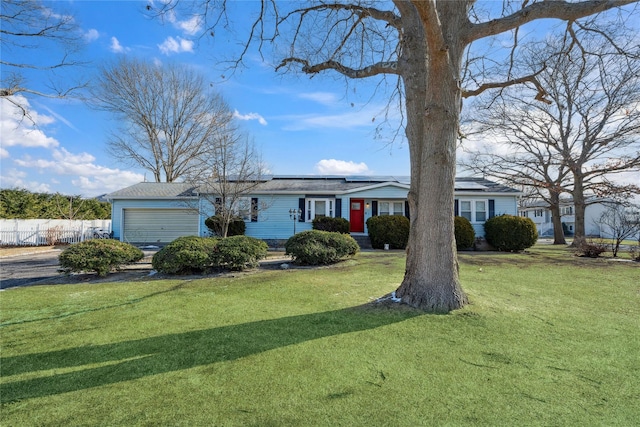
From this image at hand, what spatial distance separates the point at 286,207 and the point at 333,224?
10.2 feet

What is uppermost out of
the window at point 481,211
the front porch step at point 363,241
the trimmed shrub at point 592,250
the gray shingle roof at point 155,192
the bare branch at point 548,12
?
the bare branch at point 548,12

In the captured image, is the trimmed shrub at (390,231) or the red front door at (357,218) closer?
the trimmed shrub at (390,231)

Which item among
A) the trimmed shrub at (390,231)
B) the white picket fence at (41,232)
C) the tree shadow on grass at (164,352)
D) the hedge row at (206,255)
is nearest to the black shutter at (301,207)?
the trimmed shrub at (390,231)

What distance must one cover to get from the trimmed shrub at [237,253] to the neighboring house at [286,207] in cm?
783

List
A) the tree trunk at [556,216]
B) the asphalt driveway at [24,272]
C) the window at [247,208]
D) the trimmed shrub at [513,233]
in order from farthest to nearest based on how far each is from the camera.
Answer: the tree trunk at [556,216] < the window at [247,208] < the trimmed shrub at [513,233] < the asphalt driveway at [24,272]

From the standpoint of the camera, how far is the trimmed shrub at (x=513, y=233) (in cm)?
1570

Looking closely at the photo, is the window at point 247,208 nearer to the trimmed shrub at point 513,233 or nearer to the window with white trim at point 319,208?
the window with white trim at point 319,208

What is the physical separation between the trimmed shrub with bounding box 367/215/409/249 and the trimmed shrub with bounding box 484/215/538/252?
451cm

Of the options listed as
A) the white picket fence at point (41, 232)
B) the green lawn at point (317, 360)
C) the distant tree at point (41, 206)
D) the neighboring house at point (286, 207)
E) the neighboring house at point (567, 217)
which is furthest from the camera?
the neighboring house at point (567, 217)

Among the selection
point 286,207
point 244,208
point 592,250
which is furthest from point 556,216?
point 244,208

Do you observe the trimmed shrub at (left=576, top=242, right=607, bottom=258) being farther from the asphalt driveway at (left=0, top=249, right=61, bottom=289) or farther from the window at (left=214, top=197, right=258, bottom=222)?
the asphalt driveway at (left=0, top=249, right=61, bottom=289)

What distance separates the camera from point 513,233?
15.8 metres

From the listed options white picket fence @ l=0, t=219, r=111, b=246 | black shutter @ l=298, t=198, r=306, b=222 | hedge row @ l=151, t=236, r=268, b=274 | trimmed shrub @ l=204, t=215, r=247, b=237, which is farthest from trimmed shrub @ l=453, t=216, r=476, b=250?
white picket fence @ l=0, t=219, r=111, b=246

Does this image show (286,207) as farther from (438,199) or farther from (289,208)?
(438,199)
